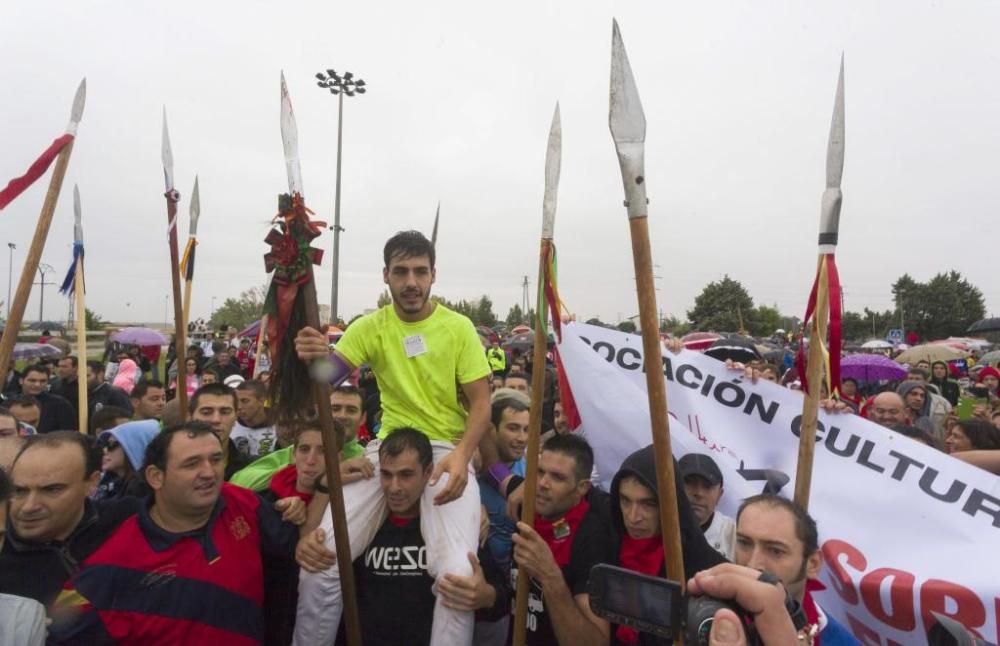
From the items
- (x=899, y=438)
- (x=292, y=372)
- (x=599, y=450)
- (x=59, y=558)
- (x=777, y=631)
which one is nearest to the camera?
(x=777, y=631)

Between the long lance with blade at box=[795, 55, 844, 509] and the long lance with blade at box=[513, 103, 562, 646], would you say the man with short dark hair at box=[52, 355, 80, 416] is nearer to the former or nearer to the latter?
the long lance with blade at box=[513, 103, 562, 646]

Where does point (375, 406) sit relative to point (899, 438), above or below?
below

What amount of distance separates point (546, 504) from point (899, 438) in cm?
213

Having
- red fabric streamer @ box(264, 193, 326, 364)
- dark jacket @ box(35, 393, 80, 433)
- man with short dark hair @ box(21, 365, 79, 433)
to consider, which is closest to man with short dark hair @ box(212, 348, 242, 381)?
man with short dark hair @ box(21, 365, 79, 433)

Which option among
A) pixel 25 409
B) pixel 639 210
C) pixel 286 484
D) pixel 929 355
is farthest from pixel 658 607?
pixel 929 355

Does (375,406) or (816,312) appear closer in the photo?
(816,312)

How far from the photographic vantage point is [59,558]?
2.47 meters

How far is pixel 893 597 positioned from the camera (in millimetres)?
3154

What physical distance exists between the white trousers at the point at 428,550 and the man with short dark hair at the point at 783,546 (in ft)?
3.92

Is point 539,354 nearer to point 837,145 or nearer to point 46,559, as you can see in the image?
point 837,145

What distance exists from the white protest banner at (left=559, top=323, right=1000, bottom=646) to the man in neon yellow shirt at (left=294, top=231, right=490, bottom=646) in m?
1.48

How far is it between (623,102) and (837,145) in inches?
55.6

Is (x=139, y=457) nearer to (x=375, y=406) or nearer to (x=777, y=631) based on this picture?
(x=375, y=406)

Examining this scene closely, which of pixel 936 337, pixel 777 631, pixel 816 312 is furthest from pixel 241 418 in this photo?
pixel 936 337
